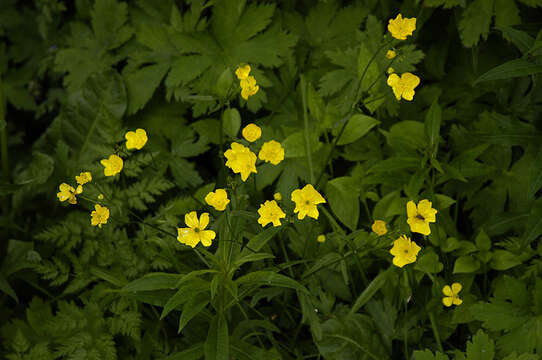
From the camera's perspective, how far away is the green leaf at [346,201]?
1926 mm

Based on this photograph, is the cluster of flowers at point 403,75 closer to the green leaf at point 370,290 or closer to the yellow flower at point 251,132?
the yellow flower at point 251,132

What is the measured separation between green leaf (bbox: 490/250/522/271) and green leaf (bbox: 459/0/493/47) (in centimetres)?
75

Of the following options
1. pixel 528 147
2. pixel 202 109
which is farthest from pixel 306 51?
pixel 528 147

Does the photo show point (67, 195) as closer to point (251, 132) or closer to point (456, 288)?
point (251, 132)

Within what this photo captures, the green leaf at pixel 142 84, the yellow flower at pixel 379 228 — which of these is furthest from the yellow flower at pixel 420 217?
the green leaf at pixel 142 84

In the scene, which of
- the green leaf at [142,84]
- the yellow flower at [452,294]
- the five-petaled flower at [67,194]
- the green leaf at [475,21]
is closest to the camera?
the five-petaled flower at [67,194]

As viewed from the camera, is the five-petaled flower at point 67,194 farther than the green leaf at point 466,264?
No

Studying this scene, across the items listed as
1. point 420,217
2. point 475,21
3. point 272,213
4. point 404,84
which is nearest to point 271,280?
point 272,213

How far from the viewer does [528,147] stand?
6.16 ft

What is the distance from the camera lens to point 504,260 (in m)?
1.76

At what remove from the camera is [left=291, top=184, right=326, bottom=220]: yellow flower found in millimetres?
1456

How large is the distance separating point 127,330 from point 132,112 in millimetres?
1025

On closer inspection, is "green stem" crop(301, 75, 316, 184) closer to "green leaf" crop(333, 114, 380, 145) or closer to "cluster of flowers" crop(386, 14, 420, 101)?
"green leaf" crop(333, 114, 380, 145)

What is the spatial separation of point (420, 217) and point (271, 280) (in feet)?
1.49
